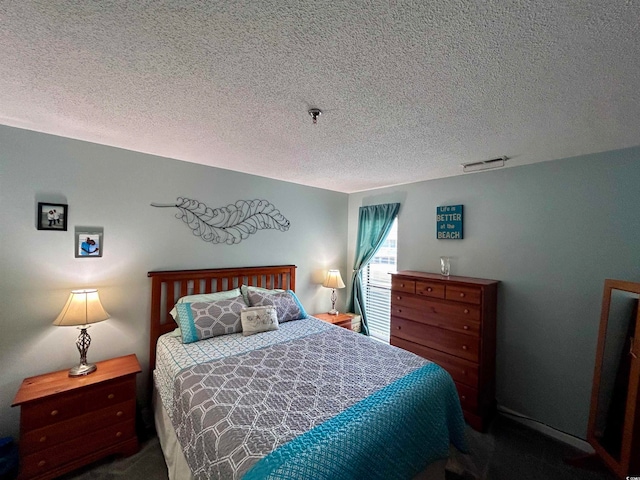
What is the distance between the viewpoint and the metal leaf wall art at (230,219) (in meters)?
2.67

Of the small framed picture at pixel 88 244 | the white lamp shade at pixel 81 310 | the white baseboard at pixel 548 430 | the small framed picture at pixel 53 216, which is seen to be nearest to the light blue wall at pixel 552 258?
the white baseboard at pixel 548 430

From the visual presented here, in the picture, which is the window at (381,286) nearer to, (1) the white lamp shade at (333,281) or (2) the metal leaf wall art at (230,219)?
(1) the white lamp shade at (333,281)

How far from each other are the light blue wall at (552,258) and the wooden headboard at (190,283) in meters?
2.27


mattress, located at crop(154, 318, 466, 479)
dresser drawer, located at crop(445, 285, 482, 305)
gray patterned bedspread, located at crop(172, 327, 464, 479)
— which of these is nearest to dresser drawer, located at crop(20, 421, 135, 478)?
mattress, located at crop(154, 318, 466, 479)

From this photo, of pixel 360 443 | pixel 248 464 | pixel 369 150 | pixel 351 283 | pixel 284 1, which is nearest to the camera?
pixel 284 1

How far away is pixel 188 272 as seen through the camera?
2.61 meters

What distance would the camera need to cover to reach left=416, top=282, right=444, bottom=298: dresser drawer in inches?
102

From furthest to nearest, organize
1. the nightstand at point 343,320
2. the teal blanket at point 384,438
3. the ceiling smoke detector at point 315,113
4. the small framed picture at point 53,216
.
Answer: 1. the nightstand at point 343,320
2. the small framed picture at point 53,216
3. the ceiling smoke detector at point 315,113
4. the teal blanket at point 384,438

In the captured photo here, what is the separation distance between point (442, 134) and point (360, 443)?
1942mm

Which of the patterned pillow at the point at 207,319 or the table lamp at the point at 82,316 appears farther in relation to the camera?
the patterned pillow at the point at 207,319

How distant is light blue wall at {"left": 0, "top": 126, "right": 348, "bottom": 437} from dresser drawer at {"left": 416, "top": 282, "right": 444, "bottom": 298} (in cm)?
197

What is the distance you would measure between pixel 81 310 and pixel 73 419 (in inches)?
28.3

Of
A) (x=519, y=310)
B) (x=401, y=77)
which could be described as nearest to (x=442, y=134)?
(x=401, y=77)

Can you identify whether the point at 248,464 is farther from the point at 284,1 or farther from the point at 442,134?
the point at 442,134
